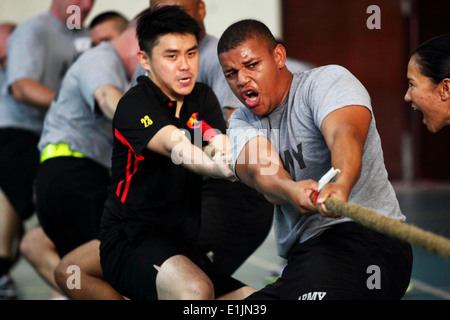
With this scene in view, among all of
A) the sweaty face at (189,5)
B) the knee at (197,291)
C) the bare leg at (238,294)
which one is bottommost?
the bare leg at (238,294)

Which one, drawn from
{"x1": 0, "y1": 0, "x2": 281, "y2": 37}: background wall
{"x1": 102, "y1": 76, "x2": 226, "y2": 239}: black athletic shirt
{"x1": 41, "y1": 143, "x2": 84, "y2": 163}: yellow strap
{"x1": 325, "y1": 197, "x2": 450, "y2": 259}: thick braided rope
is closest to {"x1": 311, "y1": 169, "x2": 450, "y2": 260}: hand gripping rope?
{"x1": 325, "y1": 197, "x2": 450, "y2": 259}: thick braided rope

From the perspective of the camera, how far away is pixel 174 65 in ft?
12.8

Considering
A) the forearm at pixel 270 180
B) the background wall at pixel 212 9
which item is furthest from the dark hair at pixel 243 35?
the background wall at pixel 212 9

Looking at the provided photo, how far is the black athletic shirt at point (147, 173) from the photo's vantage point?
3.73 m

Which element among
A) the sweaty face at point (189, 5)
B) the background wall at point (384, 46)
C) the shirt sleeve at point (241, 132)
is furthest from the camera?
the background wall at point (384, 46)

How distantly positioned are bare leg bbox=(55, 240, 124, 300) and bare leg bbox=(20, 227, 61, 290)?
116cm

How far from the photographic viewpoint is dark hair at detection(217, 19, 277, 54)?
10.8 feet

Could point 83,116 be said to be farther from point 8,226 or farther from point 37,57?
point 8,226

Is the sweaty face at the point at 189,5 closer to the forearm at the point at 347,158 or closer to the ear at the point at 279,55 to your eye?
the ear at the point at 279,55

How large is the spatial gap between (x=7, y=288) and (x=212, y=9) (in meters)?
6.01

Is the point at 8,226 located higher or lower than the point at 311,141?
lower

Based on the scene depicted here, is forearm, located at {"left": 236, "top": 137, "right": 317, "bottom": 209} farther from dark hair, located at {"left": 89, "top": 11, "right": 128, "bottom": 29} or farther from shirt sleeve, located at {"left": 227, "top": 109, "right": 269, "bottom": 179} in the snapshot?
dark hair, located at {"left": 89, "top": 11, "right": 128, "bottom": 29}

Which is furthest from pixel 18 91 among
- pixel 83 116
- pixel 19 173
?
pixel 83 116

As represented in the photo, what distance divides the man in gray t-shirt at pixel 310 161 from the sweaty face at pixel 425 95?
41 cm
